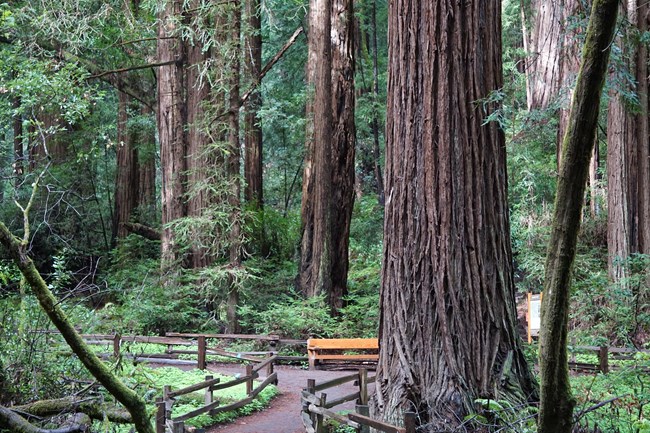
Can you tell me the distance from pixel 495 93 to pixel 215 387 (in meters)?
6.57

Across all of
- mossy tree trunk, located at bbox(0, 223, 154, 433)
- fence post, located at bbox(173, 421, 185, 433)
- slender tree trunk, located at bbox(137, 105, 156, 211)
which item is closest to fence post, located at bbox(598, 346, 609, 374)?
fence post, located at bbox(173, 421, 185, 433)

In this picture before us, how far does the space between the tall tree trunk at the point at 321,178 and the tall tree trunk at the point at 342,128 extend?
17.2 inches

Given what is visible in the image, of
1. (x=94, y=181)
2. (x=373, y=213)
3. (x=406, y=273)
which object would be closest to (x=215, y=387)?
(x=406, y=273)

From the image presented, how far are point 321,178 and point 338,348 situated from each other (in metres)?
5.00

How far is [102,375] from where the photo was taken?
5.05 metres

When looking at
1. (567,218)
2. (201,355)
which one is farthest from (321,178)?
(567,218)

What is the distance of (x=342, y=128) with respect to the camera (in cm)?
1939

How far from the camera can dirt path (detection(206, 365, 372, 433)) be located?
10.7 meters

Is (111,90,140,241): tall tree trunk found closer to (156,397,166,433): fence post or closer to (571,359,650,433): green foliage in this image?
(156,397,166,433): fence post

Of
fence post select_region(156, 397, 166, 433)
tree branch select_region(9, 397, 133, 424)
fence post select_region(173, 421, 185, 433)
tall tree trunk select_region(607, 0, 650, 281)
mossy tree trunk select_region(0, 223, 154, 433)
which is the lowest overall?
fence post select_region(173, 421, 185, 433)

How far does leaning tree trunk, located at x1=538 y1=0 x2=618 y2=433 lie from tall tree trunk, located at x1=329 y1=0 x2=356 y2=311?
49.3 ft

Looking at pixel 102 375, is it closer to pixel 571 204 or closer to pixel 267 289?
pixel 571 204

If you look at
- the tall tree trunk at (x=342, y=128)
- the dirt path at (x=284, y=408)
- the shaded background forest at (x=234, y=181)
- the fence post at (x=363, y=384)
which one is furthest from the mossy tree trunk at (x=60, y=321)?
the tall tree trunk at (x=342, y=128)

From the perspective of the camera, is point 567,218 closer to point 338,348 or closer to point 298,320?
point 338,348
